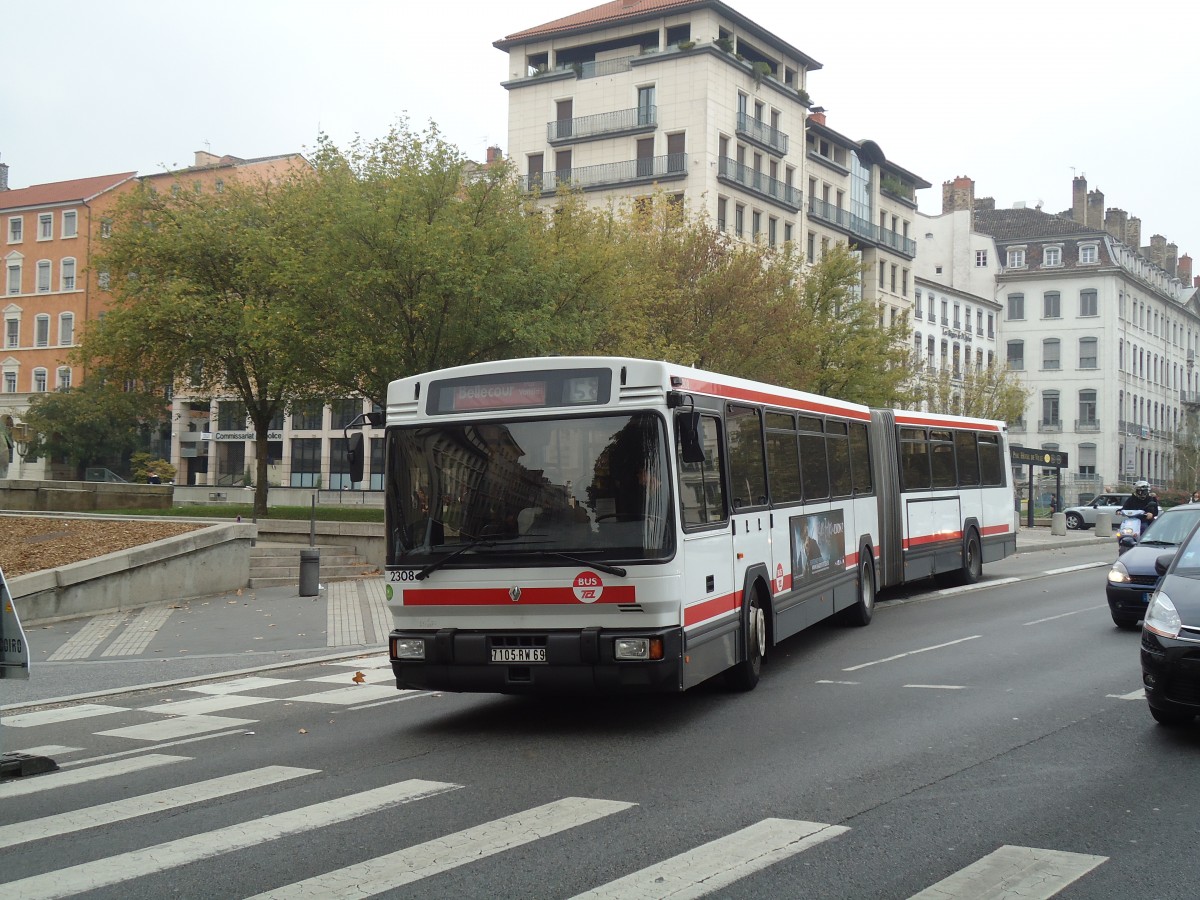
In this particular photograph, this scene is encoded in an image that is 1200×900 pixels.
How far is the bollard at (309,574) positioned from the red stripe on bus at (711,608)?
452 inches

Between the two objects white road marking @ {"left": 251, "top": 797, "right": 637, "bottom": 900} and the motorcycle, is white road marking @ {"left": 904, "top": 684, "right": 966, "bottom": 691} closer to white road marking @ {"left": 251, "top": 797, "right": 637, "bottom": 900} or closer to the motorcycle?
white road marking @ {"left": 251, "top": 797, "right": 637, "bottom": 900}

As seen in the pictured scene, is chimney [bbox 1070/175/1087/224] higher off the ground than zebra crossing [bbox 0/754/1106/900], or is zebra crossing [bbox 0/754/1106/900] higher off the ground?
chimney [bbox 1070/175/1087/224]

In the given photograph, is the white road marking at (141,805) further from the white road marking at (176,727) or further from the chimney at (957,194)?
the chimney at (957,194)

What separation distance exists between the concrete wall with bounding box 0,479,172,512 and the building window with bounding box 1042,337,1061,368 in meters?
74.3

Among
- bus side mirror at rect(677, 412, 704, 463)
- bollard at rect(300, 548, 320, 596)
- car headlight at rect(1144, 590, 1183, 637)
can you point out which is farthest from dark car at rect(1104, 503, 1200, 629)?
bollard at rect(300, 548, 320, 596)

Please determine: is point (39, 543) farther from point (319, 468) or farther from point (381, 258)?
point (319, 468)

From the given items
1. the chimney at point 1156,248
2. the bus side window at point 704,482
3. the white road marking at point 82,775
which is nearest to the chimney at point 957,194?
the chimney at point 1156,248

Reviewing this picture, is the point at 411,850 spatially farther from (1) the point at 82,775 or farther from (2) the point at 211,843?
(1) the point at 82,775

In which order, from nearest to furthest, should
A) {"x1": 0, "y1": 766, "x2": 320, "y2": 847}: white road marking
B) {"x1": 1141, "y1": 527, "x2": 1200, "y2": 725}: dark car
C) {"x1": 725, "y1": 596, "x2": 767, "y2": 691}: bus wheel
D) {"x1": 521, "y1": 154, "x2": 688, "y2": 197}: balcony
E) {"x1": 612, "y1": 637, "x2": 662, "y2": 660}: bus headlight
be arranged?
{"x1": 0, "y1": 766, "x2": 320, "y2": 847}: white road marking
{"x1": 1141, "y1": 527, "x2": 1200, "y2": 725}: dark car
{"x1": 612, "y1": 637, "x2": 662, "y2": 660}: bus headlight
{"x1": 725, "y1": 596, "x2": 767, "y2": 691}: bus wheel
{"x1": 521, "y1": 154, "x2": 688, "y2": 197}: balcony

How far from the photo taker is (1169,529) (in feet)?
53.4

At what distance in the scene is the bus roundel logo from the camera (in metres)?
9.56

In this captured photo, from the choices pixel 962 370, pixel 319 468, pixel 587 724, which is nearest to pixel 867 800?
pixel 587 724

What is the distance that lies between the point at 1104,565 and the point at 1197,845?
25679 millimetres

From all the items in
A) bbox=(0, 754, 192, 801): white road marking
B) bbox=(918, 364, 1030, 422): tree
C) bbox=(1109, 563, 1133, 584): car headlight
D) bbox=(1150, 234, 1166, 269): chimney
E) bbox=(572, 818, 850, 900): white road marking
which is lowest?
bbox=(0, 754, 192, 801): white road marking
